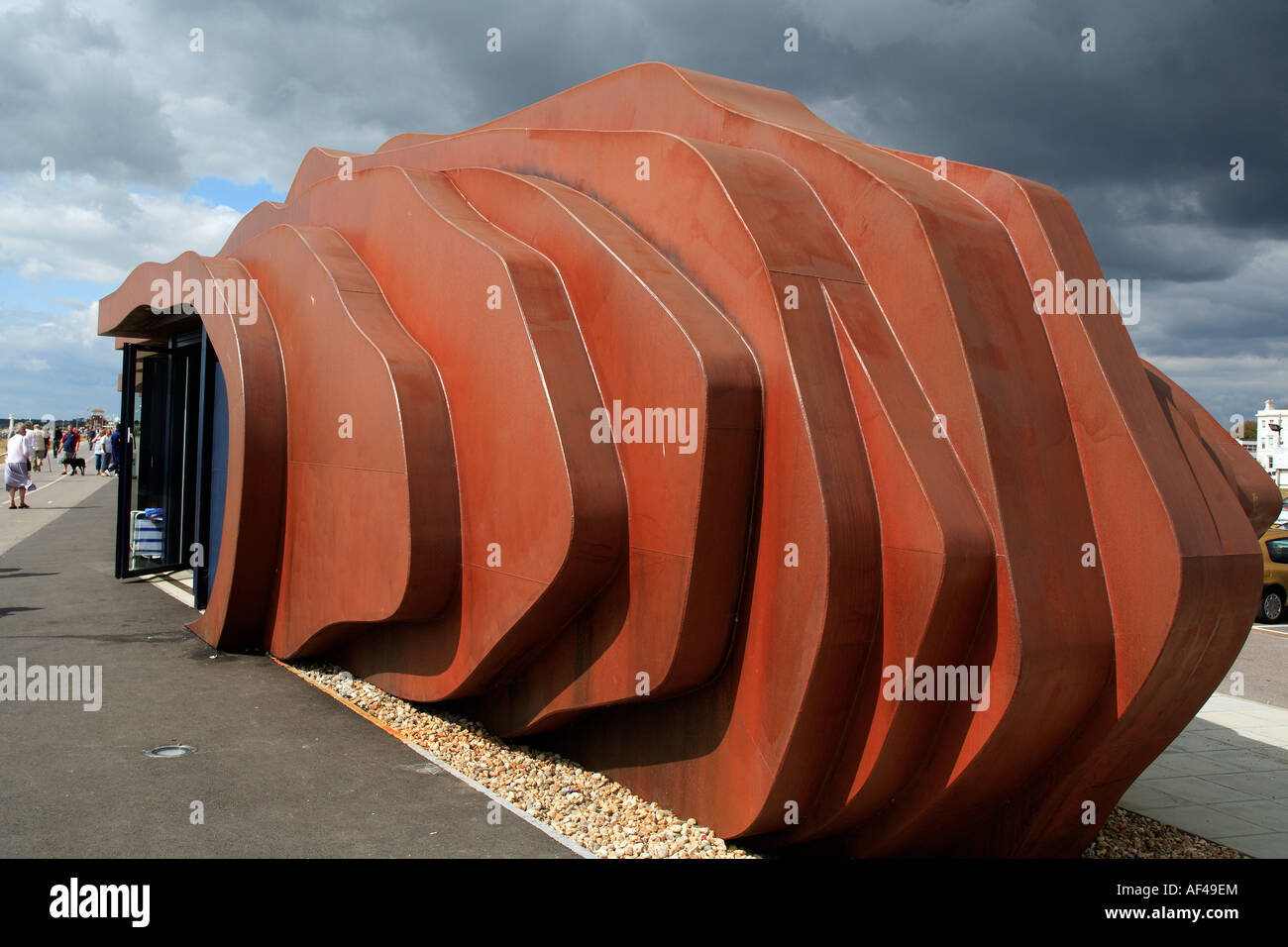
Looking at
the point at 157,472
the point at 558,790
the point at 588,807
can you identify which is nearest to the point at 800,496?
the point at 588,807

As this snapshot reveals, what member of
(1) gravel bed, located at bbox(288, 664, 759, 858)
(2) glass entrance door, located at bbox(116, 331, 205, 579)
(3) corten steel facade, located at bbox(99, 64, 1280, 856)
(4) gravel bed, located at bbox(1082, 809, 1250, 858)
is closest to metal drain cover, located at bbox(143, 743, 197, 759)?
(1) gravel bed, located at bbox(288, 664, 759, 858)

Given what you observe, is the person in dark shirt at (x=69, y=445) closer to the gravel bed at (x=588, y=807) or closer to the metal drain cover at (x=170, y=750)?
the gravel bed at (x=588, y=807)

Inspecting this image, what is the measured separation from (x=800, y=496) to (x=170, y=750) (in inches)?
206

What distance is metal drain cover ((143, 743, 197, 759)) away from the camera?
7.50m

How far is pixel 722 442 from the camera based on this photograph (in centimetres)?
A: 580

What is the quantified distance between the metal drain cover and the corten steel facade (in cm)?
178

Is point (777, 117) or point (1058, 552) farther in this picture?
point (777, 117)

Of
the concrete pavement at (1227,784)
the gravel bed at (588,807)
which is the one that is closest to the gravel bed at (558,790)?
the gravel bed at (588,807)

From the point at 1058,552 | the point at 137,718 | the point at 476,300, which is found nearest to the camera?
the point at 1058,552

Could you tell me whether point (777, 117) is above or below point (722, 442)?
above

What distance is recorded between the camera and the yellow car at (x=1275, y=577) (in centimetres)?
1858
